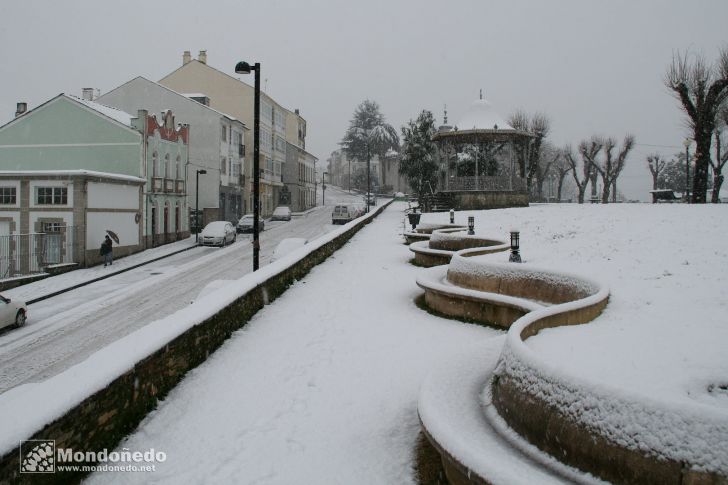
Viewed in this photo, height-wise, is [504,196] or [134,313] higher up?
[504,196]

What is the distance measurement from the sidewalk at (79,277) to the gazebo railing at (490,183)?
710 inches

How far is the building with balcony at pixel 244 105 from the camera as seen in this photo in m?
52.2

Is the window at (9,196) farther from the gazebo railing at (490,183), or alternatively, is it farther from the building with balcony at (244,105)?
the gazebo railing at (490,183)

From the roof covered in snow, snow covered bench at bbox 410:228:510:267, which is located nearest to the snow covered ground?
snow covered bench at bbox 410:228:510:267

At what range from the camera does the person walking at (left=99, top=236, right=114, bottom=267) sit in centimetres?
2750

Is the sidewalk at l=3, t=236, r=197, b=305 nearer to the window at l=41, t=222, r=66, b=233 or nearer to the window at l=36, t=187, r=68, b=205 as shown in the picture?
the window at l=41, t=222, r=66, b=233

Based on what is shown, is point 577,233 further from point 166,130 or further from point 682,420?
point 166,130

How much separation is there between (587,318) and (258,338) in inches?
196

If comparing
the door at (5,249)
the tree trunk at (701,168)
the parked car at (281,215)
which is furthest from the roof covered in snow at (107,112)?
the tree trunk at (701,168)

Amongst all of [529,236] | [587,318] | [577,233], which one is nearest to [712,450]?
[587,318]

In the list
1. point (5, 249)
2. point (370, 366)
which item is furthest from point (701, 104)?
point (5, 249)

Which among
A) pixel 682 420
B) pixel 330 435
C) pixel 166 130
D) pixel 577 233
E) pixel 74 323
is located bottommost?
pixel 74 323

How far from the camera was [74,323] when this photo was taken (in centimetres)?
1688

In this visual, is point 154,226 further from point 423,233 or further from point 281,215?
point 423,233
